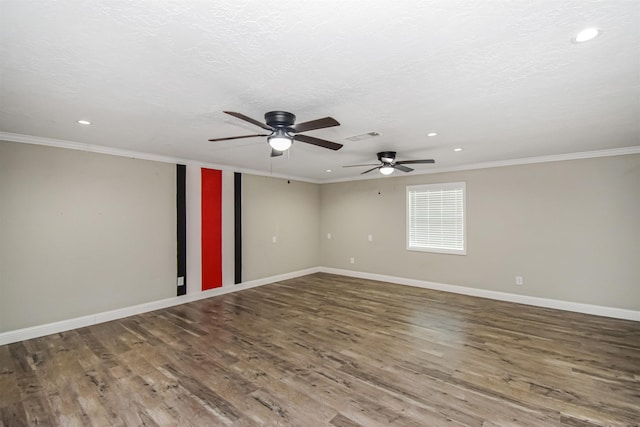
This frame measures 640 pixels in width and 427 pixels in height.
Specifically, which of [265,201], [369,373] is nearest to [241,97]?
[369,373]

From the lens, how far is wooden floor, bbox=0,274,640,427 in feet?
7.58

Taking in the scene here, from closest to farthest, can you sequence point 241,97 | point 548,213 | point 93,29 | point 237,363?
point 93,29 < point 241,97 < point 237,363 < point 548,213

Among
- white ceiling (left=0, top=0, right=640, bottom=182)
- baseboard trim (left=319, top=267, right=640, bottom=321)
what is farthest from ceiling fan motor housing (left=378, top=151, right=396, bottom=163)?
baseboard trim (left=319, top=267, right=640, bottom=321)

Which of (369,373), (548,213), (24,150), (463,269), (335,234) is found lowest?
(369,373)

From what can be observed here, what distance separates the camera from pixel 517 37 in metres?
1.71

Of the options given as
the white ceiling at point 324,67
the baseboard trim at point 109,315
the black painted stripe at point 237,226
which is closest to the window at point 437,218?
the white ceiling at point 324,67

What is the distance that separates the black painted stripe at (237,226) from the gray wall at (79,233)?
48.6 inches

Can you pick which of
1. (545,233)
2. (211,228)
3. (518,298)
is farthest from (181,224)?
(545,233)

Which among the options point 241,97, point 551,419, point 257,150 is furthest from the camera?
point 257,150

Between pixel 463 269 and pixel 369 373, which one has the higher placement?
pixel 463 269

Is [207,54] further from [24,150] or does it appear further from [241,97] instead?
[24,150]

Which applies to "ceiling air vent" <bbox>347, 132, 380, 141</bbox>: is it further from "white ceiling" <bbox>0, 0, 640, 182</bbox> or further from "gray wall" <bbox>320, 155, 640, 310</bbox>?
"gray wall" <bbox>320, 155, 640, 310</bbox>

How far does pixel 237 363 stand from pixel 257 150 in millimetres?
2945

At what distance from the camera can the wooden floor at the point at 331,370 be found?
231cm
